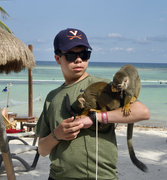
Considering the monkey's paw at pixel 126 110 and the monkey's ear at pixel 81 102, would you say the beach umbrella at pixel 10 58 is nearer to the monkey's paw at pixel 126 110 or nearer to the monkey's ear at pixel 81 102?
the monkey's ear at pixel 81 102

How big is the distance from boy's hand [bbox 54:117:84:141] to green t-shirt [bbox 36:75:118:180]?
0.28ft

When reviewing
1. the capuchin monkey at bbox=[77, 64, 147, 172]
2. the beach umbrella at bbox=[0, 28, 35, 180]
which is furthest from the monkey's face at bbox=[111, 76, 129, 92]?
the beach umbrella at bbox=[0, 28, 35, 180]

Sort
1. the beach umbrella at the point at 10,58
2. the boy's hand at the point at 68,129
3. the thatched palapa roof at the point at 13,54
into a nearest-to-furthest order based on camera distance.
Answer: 1. the boy's hand at the point at 68,129
2. the beach umbrella at the point at 10,58
3. the thatched palapa roof at the point at 13,54

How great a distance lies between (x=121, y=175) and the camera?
4637 millimetres

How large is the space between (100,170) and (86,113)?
0.29 meters

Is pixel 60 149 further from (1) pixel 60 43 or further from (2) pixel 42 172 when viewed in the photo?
(2) pixel 42 172

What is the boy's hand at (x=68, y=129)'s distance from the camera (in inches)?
53.0

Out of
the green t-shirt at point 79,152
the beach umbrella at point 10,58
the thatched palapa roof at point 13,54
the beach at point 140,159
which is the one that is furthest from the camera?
the beach at point 140,159

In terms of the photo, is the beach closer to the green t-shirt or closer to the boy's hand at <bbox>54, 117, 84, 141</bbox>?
the green t-shirt

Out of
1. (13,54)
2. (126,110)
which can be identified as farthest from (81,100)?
(13,54)

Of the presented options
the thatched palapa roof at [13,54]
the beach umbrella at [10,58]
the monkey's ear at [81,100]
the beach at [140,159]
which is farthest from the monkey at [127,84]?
the beach at [140,159]

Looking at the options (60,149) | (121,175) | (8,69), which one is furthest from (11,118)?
(60,149)

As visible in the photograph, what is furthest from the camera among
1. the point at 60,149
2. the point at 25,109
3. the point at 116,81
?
the point at 25,109

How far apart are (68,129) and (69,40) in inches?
18.3
